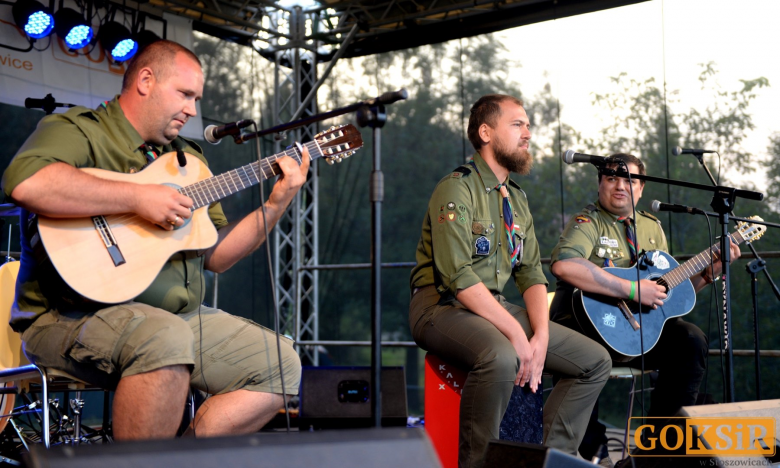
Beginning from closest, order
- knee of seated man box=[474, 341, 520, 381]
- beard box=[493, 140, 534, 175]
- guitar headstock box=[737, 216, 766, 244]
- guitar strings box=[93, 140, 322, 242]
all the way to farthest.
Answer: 1. guitar strings box=[93, 140, 322, 242]
2. knee of seated man box=[474, 341, 520, 381]
3. beard box=[493, 140, 534, 175]
4. guitar headstock box=[737, 216, 766, 244]

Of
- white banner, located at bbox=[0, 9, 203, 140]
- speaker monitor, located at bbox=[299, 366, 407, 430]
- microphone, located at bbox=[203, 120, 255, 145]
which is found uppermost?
white banner, located at bbox=[0, 9, 203, 140]

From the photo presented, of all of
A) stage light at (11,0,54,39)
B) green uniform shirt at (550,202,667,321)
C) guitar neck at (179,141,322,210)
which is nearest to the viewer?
guitar neck at (179,141,322,210)

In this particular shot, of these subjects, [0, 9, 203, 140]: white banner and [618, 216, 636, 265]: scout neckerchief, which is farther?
[0, 9, 203, 140]: white banner

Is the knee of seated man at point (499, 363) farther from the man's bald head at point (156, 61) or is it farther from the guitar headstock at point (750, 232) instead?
the guitar headstock at point (750, 232)

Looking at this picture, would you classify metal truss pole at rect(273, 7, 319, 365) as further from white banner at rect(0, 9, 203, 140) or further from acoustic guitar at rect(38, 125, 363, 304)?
acoustic guitar at rect(38, 125, 363, 304)

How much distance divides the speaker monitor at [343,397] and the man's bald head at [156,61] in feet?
6.08

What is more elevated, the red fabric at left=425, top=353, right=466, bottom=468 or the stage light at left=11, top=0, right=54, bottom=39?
the stage light at left=11, top=0, right=54, bottom=39

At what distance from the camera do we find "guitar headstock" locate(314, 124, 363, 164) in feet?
8.75

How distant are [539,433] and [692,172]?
186 inches

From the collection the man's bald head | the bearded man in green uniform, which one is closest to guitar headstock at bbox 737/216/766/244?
the bearded man in green uniform

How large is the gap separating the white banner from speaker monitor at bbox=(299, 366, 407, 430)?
135 inches

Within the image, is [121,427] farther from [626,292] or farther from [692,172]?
[692,172]

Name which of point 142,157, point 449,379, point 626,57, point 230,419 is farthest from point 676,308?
point 626,57

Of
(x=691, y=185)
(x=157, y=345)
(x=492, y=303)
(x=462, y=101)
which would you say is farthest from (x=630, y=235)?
(x=462, y=101)
